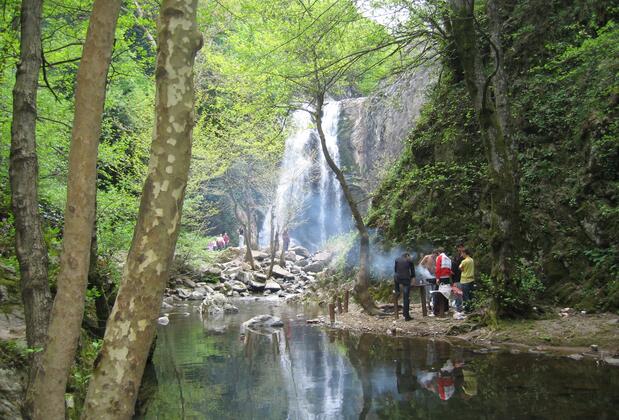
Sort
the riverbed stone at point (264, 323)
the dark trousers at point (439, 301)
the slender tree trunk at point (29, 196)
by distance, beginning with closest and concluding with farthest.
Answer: the slender tree trunk at point (29, 196)
the dark trousers at point (439, 301)
the riverbed stone at point (264, 323)

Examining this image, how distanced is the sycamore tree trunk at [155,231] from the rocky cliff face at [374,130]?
728 inches

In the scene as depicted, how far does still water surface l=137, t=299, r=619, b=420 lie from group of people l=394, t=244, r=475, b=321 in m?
1.96

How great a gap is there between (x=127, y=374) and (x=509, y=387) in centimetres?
633

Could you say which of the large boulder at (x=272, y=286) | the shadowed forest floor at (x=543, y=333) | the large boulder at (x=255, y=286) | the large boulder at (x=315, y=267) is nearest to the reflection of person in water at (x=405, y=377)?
the shadowed forest floor at (x=543, y=333)

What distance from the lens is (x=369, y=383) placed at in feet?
27.5

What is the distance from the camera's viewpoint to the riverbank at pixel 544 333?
8.99 meters

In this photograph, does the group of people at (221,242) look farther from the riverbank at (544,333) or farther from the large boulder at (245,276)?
the riverbank at (544,333)

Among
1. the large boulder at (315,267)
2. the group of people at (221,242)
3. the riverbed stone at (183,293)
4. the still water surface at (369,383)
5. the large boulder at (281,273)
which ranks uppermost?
the group of people at (221,242)

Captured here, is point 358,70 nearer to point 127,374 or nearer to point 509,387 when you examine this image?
point 509,387

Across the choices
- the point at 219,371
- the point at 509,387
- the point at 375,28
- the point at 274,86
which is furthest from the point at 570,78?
the point at 219,371

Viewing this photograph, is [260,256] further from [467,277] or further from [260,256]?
[467,277]

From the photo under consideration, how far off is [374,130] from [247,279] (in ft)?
39.0

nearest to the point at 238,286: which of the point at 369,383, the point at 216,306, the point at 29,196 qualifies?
the point at 216,306

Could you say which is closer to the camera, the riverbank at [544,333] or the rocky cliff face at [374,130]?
the riverbank at [544,333]
